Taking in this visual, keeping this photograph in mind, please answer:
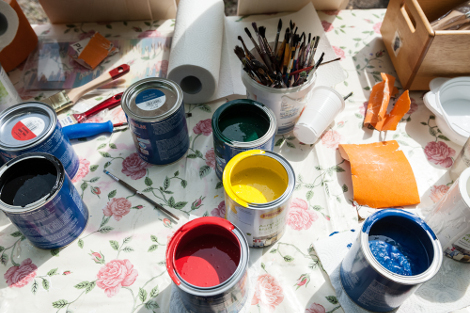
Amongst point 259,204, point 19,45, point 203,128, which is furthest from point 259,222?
point 19,45

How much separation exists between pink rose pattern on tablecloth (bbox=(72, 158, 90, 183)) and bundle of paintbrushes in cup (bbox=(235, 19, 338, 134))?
45 centimetres

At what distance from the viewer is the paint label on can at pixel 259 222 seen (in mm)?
635

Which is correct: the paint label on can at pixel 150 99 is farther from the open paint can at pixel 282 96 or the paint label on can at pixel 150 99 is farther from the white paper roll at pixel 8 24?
the white paper roll at pixel 8 24

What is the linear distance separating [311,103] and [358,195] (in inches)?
10.4

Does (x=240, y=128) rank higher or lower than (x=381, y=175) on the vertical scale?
higher

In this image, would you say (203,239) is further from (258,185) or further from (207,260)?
(258,185)

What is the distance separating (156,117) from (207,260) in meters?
0.31

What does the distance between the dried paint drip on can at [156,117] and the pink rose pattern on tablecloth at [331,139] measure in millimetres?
369

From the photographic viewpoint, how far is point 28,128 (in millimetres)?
751

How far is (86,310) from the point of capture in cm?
66

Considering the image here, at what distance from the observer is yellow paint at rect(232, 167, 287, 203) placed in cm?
69

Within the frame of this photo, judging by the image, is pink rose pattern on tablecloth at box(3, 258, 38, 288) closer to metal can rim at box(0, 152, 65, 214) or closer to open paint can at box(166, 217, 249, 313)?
metal can rim at box(0, 152, 65, 214)

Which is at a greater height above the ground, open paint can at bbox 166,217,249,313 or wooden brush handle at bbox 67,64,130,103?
wooden brush handle at bbox 67,64,130,103

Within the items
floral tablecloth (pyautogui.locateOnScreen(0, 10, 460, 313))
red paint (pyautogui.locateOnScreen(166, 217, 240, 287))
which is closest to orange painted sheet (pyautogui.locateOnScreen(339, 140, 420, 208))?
floral tablecloth (pyautogui.locateOnScreen(0, 10, 460, 313))
